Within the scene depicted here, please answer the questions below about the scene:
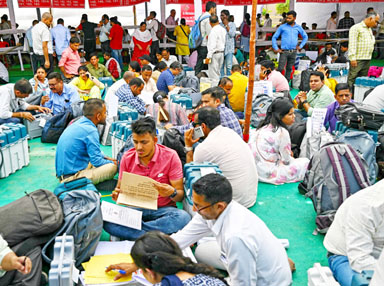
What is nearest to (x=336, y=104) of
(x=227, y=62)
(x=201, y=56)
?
(x=227, y=62)

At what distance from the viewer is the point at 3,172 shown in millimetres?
5070

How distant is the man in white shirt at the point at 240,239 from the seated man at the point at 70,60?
7574mm

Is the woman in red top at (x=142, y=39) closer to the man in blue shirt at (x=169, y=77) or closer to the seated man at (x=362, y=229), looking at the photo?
the man in blue shirt at (x=169, y=77)

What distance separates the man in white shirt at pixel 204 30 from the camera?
8781mm

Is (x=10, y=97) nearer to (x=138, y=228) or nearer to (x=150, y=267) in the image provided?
(x=138, y=228)

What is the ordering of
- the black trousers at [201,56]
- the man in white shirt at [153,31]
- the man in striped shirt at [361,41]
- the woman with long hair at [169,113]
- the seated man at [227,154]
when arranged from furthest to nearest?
the man in white shirt at [153,31], the black trousers at [201,56], the man in striped shirt at [361,41], the woman with long hair at [169,113], the seated man at [227,154]

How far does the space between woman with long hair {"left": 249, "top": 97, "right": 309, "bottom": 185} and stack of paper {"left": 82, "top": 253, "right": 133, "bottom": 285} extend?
7.23 feet

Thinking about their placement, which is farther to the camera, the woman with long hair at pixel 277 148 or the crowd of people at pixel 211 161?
the woman with long hair at pixel 277 148

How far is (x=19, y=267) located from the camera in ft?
7.92

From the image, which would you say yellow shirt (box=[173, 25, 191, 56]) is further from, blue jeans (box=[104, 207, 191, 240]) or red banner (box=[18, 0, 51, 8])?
blue jeans (box=[104, 207, 191, 240])

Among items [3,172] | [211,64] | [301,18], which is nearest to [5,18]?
[211,64]

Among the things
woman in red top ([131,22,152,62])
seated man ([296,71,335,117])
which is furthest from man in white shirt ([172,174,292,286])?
woman in red top ([131,22,152,62])

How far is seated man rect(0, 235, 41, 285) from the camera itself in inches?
95.0

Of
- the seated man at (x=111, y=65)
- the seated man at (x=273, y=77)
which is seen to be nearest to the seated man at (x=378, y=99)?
the seated man at (x=273, y=77)
